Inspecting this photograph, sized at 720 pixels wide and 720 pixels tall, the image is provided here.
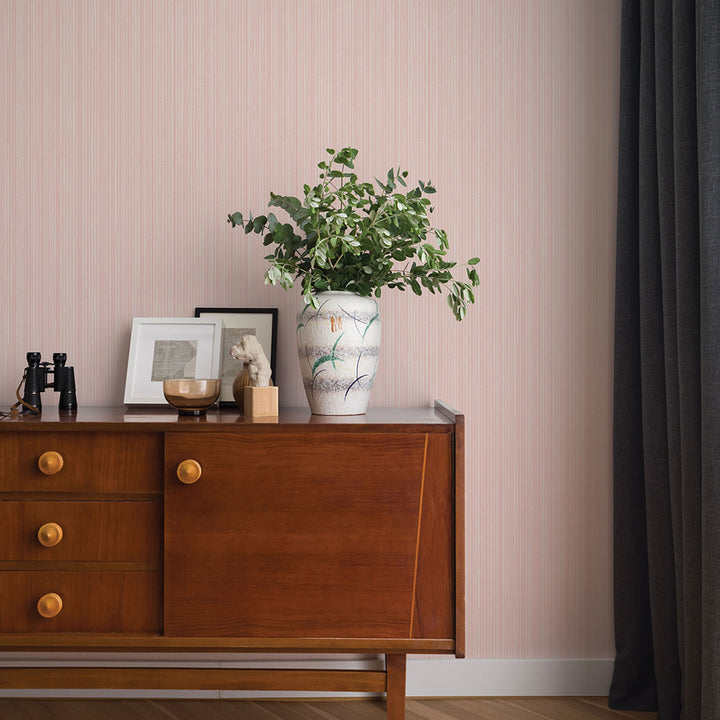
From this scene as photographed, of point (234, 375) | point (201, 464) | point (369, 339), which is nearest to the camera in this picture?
point (201, 464)

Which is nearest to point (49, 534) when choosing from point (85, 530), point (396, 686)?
point (85, 530)

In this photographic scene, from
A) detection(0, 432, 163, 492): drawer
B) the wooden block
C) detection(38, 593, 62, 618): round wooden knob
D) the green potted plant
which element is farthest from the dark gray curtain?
detection(38, 593, 62, 618): round wooden knob

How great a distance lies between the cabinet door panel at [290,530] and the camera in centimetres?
142

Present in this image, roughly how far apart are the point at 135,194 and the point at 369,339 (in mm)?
823

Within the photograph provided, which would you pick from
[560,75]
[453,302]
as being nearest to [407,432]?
[453,302]

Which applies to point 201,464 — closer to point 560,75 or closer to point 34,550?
point 34,550

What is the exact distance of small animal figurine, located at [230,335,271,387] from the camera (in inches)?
61.2

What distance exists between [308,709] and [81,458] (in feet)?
3.02

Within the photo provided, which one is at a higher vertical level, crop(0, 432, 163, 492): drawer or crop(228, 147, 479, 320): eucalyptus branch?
crop(228, 147, 479, 320): eucalyptus branch

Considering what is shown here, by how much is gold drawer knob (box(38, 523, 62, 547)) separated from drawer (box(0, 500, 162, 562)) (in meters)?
0.01

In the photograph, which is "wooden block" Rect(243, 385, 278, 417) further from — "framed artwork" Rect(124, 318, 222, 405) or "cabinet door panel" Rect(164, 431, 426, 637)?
"framed artwork" Rect(124, 318, 222, 405)

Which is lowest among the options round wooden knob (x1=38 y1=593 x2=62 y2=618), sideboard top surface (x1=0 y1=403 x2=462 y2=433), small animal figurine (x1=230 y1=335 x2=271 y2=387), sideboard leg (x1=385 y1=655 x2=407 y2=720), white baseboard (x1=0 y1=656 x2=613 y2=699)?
white baseboard (x1=0 y1=656 x2=613 y2=699)

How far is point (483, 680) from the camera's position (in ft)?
6.15

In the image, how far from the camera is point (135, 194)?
1.88 meters
